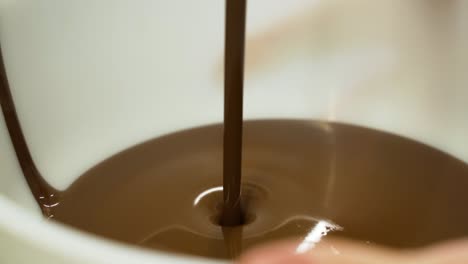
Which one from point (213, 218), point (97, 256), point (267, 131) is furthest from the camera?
point (267, 131)

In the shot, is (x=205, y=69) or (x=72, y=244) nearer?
(x=72, y=244)

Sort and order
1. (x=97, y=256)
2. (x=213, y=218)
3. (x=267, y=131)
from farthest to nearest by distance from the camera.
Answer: (x=267, y=131), (x=213, y=218), (x=97, y=256)

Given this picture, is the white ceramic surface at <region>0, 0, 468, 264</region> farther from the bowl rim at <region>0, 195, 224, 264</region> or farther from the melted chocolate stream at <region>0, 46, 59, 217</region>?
the bowl rim at <region>0, 195, 224, 264</region>

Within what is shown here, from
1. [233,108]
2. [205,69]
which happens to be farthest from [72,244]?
[205,69]

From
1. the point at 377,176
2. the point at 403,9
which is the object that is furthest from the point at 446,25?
the point at 377,176

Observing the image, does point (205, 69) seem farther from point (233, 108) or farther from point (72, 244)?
point (72, 244)

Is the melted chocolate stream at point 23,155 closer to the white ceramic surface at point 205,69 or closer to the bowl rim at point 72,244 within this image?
the white ceramic surface at point 205,69

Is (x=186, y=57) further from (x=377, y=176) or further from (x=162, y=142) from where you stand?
(x=377, y=176)

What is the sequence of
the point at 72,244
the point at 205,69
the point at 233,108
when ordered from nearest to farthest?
1. the point at 72,244
2. the point at 233,108
3. the point at 205,69

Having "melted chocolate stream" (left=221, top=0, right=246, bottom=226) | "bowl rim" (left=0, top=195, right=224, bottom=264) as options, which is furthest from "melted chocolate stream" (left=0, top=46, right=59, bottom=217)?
"bowl rim" (left=0, top=195, right=224, bottom=264)
